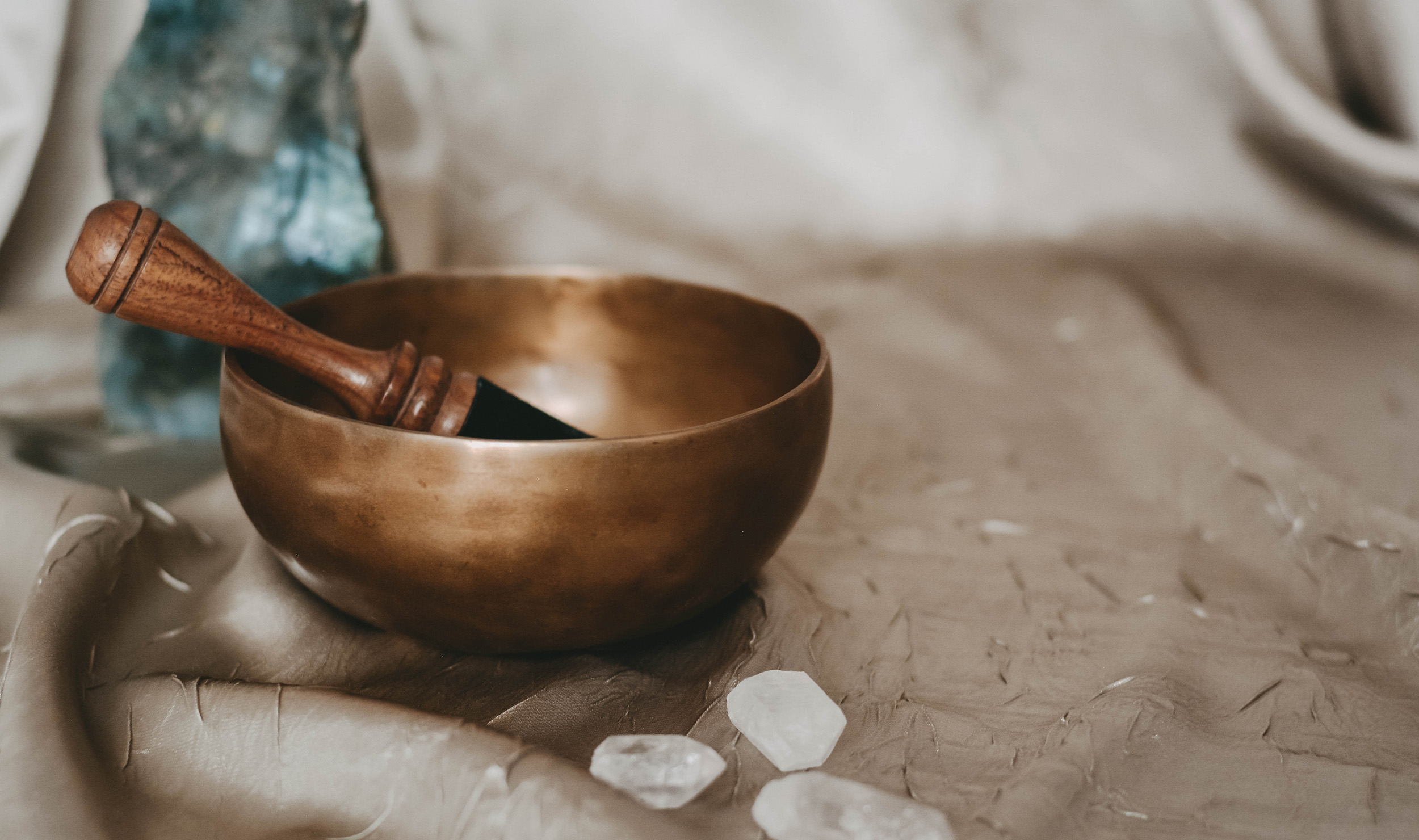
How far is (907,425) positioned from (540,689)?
709 millimetres

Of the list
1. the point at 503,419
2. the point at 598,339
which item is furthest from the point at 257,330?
the point at 598,339

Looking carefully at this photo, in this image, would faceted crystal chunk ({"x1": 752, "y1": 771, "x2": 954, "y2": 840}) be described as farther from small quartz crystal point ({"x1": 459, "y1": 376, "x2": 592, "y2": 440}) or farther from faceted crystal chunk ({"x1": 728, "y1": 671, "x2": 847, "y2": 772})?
small quartz crystal point ({"x1": 459, "y1": 376, "x2": 592, "y2": 440})

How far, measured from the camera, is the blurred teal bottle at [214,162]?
3.63 feet

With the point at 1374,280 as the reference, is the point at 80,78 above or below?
above

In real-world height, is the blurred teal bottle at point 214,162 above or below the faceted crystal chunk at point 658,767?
above

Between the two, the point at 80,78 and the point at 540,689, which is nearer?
the point at 540,689

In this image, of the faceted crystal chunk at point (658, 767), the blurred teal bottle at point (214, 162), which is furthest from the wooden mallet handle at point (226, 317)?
the blurred teal bottle at point (214, 162)

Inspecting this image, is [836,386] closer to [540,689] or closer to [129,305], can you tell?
[540,689]

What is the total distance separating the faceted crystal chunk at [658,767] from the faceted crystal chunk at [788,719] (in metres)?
0.04

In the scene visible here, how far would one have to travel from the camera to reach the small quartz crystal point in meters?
0.79

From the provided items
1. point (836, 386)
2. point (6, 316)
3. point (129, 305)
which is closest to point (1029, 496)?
point (836, 386)

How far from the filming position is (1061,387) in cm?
144

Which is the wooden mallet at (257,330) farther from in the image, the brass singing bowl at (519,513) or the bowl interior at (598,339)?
the bowl interior at (598,339)

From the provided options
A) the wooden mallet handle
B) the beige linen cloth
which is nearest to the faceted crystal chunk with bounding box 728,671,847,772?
the beige linen cloth
